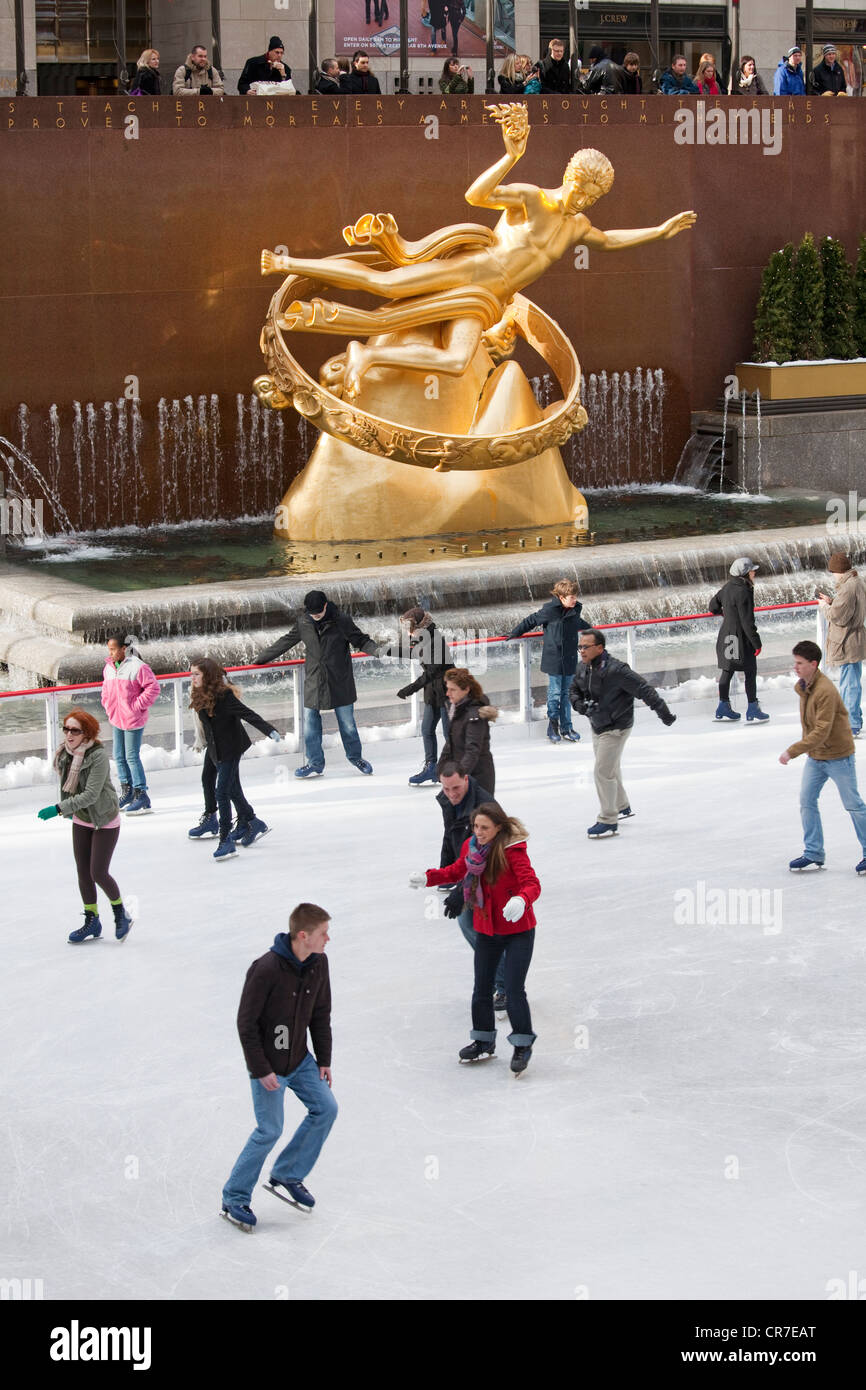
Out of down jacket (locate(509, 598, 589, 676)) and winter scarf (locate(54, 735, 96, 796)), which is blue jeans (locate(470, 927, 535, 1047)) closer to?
winter scarf (locate(54, 735, 96, 796))

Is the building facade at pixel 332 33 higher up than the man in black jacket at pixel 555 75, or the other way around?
the building facade at pixel 332 33

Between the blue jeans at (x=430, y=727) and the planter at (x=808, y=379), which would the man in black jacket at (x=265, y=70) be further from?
the blue jeans at (x=430, y=727)

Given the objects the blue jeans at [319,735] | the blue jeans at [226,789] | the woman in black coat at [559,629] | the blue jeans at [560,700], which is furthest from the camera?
the blue jeans at [560,700]

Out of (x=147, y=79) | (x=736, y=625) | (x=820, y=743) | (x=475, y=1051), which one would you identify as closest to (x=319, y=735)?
(x=736, y=625)

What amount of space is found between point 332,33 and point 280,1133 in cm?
2173

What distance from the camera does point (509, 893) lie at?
6.98m

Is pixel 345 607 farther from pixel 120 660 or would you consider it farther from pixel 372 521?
pixel 120 660

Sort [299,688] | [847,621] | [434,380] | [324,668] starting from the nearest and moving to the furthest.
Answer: [324,668] → [299,688] → [847,621] → [434,380]

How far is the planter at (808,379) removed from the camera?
2081 cm

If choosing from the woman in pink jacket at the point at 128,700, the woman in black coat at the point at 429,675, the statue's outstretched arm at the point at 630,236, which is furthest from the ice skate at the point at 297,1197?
the statue's outstretched arm at the point at 630,236

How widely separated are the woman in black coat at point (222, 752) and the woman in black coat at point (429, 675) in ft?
3.96

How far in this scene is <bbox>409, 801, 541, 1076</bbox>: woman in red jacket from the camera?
6957 mm

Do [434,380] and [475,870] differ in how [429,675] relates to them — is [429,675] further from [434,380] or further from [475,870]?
[434,380]

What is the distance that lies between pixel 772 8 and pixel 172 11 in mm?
8788
